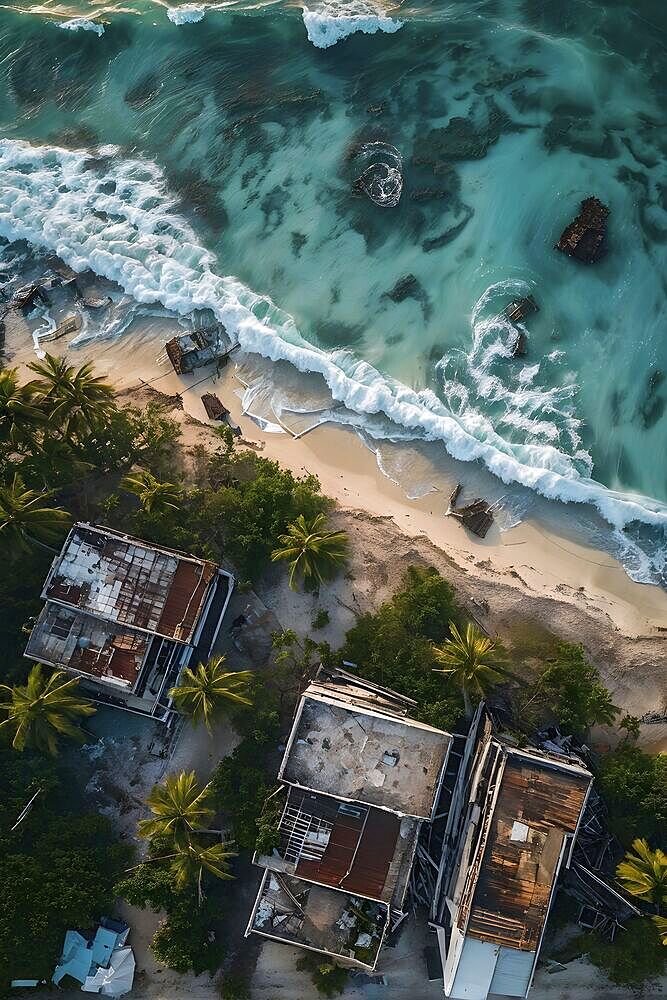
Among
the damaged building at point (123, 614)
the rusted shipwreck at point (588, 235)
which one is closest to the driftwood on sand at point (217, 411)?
the damaged building at point (123, 614)

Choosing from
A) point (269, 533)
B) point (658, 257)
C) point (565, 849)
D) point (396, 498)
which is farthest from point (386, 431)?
point (565, 849)

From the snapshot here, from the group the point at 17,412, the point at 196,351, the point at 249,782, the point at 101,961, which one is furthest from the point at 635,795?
the point at 17,412

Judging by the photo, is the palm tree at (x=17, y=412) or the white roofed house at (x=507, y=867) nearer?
the white roofed house at (x=507, y=867)

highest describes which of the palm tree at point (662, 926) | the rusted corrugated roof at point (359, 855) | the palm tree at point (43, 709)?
the palm tree at point (43, 709)

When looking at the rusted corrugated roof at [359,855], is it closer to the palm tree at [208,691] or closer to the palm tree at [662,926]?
the palm tree at [208,691]

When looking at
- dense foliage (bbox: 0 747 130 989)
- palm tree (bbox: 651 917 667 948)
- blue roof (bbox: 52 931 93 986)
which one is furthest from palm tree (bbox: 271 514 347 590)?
palm tree (bbox: 651 917 667 948)

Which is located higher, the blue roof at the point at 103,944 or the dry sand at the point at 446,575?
the dry sand at the point at 446,575

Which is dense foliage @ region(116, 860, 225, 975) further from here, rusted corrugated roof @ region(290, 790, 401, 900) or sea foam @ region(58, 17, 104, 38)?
sea foam @ region(58, 17, 104, 38)

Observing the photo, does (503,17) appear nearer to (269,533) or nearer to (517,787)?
(269,533)
